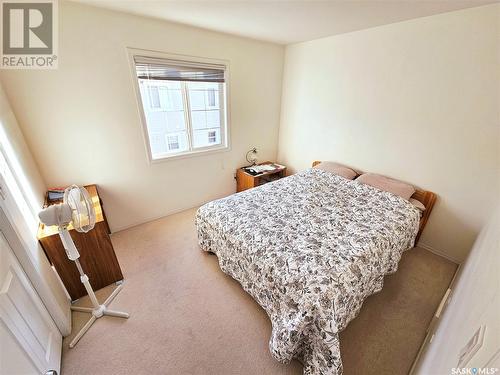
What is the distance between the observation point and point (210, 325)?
1.63 meters

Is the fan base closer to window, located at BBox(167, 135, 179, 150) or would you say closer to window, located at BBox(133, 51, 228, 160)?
window, located at BBox(133, 51, 228, 160)

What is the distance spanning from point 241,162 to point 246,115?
74 cm

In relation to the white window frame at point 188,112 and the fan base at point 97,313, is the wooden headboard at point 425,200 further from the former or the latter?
the fan base at point 97,313

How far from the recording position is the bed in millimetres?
1250

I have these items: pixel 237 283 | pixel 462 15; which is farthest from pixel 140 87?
pixel 462 15

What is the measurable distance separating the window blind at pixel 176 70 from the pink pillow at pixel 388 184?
2238mm

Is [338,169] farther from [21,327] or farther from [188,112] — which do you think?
[21,327]

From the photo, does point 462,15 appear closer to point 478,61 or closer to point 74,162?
point 478,61

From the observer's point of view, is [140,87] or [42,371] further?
[140,87]

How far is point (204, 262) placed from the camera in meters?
2.22

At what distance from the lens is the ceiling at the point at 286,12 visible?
65.8 inches

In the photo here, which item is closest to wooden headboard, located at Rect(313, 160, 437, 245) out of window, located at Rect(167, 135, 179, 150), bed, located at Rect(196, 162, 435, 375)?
bed, located at Rect(196, 162, 435, 375)

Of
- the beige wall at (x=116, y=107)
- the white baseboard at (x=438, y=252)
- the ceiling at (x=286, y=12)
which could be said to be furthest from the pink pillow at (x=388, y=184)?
the beige wall at (x=116, y=107)

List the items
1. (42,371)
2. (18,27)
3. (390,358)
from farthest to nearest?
(18,27) → (390,358) → (42,371)
